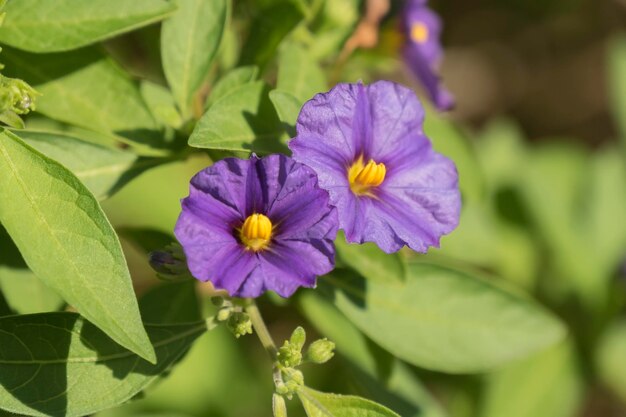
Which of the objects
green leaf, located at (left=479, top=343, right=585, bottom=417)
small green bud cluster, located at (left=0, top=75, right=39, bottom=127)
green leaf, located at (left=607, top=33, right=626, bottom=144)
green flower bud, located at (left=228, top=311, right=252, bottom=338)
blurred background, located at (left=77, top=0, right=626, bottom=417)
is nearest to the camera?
small green bud cluster, located at (left=0, top=75, right=39, bottom=127)

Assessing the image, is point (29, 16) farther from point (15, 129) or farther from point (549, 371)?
point (549, 371)

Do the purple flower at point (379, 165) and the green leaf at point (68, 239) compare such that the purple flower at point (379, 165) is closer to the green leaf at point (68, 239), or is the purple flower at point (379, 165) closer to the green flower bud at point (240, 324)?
the green flower bud at point (240, 324)

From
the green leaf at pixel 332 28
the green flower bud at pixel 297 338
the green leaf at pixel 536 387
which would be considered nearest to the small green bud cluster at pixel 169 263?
the green flower bud at pixel 297 338

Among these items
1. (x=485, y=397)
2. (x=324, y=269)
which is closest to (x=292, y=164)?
(x=324, y=269)

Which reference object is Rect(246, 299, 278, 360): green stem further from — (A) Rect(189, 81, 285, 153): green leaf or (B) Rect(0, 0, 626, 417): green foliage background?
(A) Rect(189, 81, 285, 153): green leaf

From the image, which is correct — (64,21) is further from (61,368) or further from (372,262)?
(372,262)

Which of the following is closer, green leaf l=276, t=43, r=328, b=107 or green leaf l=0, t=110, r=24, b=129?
green leaf l=0, t=110, r=24, b=129

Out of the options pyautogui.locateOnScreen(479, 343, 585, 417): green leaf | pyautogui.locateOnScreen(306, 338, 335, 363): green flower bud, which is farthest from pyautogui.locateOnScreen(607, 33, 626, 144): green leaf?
pyautogui.locateOnScreen(306, 338, 335, 363): green flower bud
